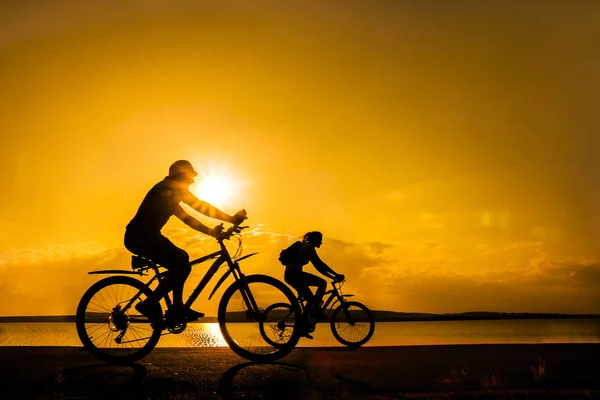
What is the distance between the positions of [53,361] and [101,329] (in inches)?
30.4

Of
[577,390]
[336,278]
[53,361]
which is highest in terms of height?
[336,278]

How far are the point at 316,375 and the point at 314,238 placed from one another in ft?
20.0

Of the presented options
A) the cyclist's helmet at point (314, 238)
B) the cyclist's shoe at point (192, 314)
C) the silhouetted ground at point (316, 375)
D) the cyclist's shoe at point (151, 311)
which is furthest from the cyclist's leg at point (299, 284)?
the cyclist's shoe at point (151, 311)

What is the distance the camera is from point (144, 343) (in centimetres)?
905

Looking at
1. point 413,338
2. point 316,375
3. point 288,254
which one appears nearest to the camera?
point 316,375

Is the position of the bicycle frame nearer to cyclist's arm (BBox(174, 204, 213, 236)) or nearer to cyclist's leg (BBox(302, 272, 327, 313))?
cyclist's arm (BBox(174, 204, 213, 236))

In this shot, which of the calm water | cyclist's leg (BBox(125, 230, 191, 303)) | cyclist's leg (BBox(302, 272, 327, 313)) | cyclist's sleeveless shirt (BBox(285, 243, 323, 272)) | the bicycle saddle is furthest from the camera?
the calm water

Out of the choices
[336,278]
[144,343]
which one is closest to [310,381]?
[144,343]

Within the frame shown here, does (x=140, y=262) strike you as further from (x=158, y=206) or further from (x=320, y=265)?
(x=320, y=265)

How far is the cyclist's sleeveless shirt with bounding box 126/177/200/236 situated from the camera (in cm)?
891

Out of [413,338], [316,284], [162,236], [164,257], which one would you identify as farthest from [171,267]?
[413,338]

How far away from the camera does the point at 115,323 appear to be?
903 centimetres

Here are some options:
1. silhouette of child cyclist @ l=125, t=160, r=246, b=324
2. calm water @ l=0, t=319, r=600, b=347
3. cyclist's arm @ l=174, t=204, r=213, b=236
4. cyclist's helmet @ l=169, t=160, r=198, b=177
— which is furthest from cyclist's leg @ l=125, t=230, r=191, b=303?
calm water @ l=0, t=319, r=600, b=347

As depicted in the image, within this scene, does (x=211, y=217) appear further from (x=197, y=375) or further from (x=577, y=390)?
(x=577, y=390)
